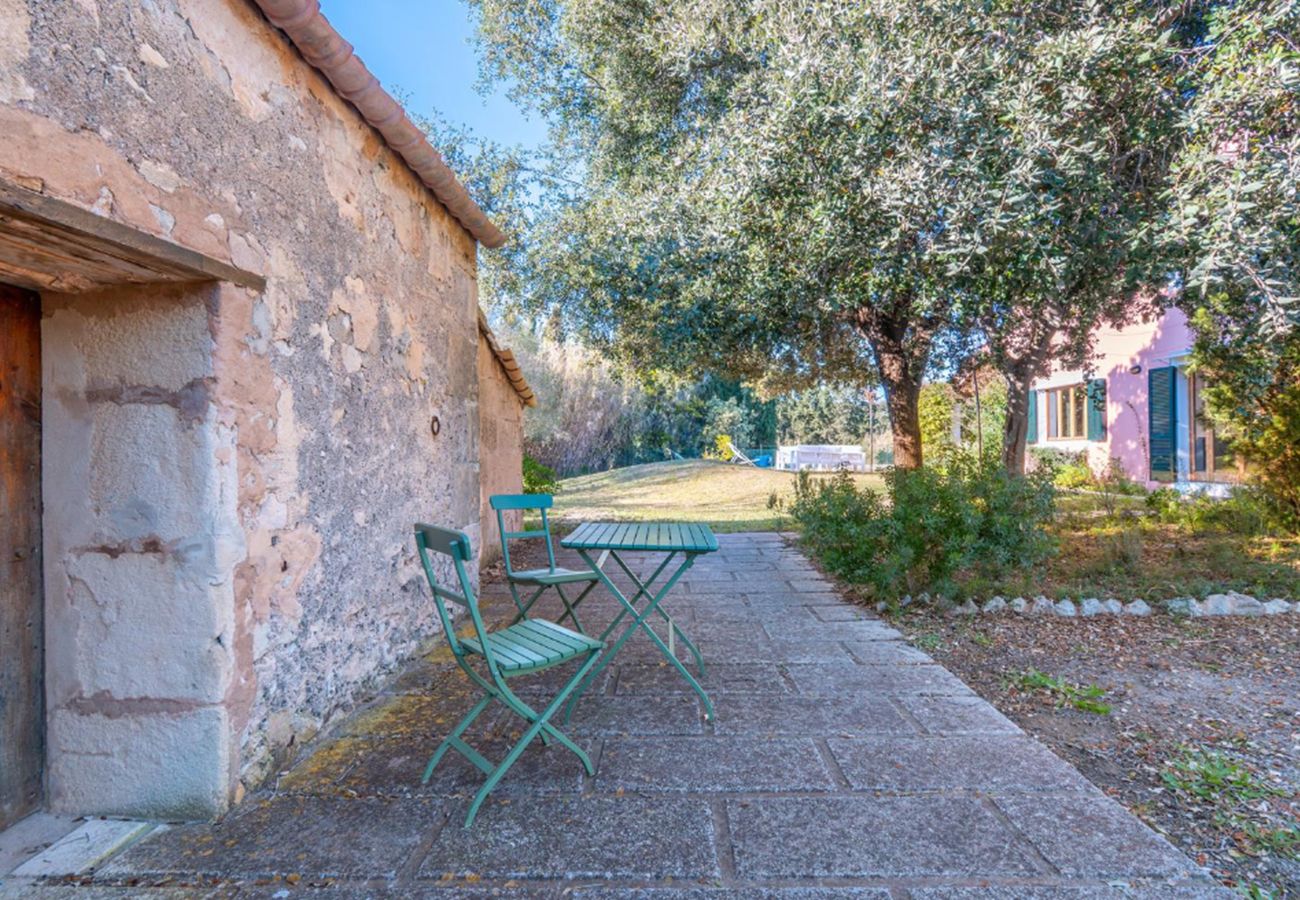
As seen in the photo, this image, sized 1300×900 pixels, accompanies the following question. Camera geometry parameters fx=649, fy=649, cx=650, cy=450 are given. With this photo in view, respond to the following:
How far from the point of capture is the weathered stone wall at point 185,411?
171 cm

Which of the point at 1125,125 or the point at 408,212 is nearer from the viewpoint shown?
the point at 408,212

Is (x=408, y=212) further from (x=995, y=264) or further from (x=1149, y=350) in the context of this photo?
(x=1149, y=350)

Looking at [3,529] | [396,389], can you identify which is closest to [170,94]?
[3,529]

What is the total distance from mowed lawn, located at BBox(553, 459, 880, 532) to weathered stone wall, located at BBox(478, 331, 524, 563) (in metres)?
Answer: 2.16

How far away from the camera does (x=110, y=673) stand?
2.04m

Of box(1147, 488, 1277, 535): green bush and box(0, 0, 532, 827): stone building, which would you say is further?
box(1147, 488, 1277, 535): green bush

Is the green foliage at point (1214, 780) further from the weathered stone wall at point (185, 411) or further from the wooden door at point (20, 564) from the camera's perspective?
the wooden door at point (20, 564)

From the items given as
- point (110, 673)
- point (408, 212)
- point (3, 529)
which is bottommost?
point (110, 673)

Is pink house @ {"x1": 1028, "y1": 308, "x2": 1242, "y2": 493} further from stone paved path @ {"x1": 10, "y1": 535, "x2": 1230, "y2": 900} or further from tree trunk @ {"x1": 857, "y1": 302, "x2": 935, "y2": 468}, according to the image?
stone paved path @ {"x1": 10, "y1": 535, "x2": 1230, "y2": 900}

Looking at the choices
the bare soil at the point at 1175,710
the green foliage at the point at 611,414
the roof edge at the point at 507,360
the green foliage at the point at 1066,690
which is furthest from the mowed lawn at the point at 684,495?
the green foliage at the point at 1066,690

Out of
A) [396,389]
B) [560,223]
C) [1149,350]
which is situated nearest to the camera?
[396,389]

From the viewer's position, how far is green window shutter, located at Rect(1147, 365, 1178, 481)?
10.5 m

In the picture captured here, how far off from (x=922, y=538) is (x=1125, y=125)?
2780 mm

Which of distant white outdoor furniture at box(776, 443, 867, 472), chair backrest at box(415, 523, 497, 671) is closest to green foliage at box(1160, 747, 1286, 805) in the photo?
chair backrest at box(415, 523, 497, 671)
